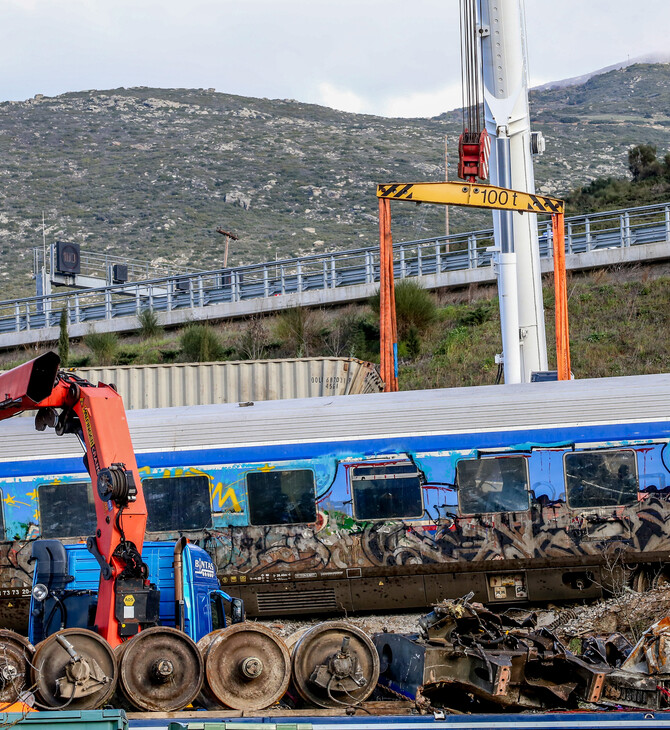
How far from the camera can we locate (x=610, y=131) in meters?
115

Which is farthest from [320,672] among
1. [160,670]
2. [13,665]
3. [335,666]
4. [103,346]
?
[103,346]

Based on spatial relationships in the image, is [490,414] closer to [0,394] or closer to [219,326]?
[0,394]

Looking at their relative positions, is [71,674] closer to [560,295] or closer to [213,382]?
[213,382]

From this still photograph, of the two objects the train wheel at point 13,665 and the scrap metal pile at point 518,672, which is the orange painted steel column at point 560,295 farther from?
the train wheel at point 13,665

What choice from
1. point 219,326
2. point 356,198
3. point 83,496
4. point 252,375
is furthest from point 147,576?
point 356,198

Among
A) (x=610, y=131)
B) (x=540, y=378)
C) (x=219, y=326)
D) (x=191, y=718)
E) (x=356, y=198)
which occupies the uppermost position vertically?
(x=610, y=131)

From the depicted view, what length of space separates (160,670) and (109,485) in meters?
1.76

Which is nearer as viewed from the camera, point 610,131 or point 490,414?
point 490,414

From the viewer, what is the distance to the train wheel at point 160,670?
9.73 m

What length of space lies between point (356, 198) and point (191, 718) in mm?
78153

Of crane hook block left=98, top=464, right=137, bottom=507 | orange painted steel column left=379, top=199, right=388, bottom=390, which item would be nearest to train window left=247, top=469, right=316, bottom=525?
crane hook block left=98, top=464, right=137, bottom=507

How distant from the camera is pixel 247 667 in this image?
9.89 meters

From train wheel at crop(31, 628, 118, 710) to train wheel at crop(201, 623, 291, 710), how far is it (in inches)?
37.1

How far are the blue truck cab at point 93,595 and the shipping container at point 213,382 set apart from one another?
10015 mm
